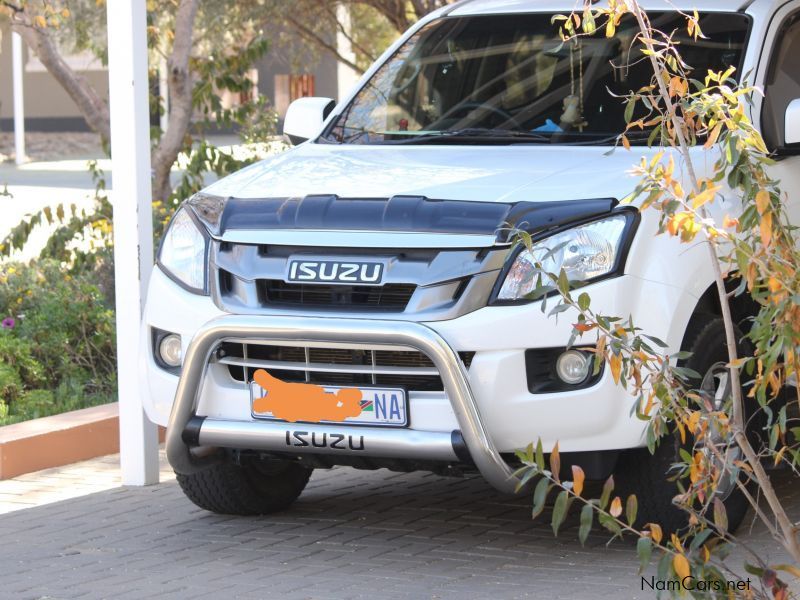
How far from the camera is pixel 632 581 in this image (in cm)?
503

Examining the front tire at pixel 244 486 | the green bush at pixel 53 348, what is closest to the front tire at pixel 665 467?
the front tire at pixel 244 486

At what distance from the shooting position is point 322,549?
5.62m

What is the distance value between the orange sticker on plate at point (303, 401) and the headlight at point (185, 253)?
45 centimetres

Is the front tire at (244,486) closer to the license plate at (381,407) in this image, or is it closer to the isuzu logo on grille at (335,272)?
the license plate at (381,407)

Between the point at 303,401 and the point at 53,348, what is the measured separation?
3803mm

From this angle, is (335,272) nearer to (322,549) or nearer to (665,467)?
(322,549)

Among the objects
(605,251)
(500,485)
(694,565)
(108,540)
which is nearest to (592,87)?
(605,251)

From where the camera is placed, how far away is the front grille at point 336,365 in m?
Answer: 4.99

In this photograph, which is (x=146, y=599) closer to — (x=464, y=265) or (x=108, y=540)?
(x=108, y=540)

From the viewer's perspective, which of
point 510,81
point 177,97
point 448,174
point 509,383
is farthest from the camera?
point 177,97

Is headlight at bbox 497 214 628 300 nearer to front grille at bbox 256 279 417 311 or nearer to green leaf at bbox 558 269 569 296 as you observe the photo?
front grille at bbox 256 279 417 311

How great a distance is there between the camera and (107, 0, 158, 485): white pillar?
6.64 meters

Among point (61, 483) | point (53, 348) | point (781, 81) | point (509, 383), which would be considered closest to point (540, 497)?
point (509, 383)

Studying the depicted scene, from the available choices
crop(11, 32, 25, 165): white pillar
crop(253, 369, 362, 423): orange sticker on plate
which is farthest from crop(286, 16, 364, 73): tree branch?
crop(11, 32, 25, 165): white pillar
